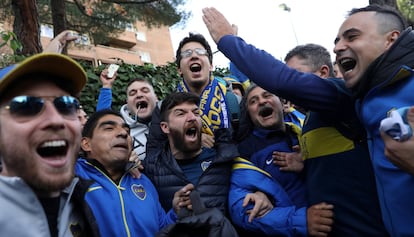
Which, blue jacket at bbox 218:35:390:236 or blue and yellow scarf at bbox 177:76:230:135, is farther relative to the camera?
blue and yellow scarf at bbox 177:76:230:135

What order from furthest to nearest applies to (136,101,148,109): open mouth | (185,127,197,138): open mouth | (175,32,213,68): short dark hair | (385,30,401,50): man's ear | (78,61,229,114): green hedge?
(78,61,229,114): green hedge < (136,101,148,109): open mouth < (175,32,213,68): short dark hair < (185,127,197,138): open mouth < (385,30,401,50): man's ear

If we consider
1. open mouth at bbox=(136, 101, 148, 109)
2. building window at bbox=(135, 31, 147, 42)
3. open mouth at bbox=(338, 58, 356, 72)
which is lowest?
open mouth at bbox=(338, 58, 356, 72)

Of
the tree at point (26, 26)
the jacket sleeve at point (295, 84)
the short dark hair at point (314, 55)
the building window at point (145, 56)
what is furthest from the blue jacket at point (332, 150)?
the building window at point (145, 56)

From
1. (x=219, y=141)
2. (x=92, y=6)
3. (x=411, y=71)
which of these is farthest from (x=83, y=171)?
(x=92, y=6)

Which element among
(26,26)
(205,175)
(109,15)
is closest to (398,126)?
(205,175)

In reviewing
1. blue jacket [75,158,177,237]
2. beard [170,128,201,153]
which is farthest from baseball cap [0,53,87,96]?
beard [170,128,201,153]

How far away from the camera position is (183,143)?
123 inches

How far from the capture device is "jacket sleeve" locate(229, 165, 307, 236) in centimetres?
229

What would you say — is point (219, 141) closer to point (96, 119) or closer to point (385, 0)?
point (96, 119)

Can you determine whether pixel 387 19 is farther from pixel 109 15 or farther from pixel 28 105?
pixel 109 15

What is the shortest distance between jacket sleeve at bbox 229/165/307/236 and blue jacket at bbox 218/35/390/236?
174mm

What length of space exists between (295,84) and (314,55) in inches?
36.3

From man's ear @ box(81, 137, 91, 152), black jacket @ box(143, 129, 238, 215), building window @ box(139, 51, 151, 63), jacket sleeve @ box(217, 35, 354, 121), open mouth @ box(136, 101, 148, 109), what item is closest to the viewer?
jacket sleeve @ box(217, 35, 354, 121)

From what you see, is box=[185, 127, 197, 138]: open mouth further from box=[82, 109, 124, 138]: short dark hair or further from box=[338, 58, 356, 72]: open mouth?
box=[338, 58, 356, 72]: open mouth
